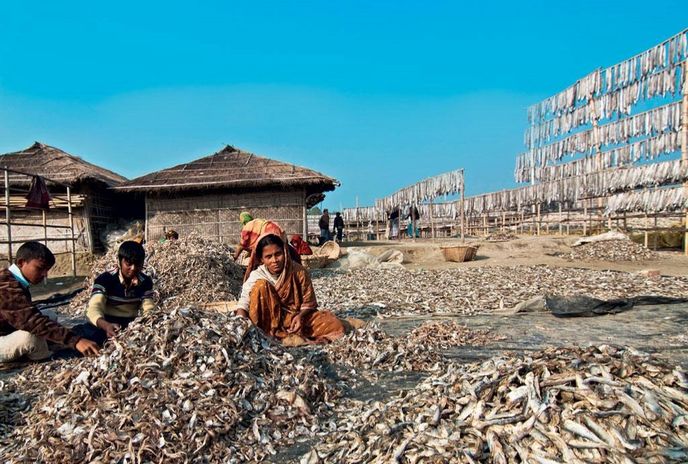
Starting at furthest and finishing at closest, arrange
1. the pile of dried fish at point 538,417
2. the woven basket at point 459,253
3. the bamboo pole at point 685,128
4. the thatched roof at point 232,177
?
1. the thatched roof at point 232,177
2. the bamboo pole at point 685,128
3. the woven basket at point 459,253
4. the pile of dried fish at point 538,417

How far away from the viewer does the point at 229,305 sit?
5180mm

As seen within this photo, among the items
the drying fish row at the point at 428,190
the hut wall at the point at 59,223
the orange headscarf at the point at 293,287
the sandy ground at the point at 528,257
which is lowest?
the sandy ground at the point at 528,257

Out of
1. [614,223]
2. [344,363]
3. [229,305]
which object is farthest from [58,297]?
[614,223]

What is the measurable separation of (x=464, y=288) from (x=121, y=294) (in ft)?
16.9

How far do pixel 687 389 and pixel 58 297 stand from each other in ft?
28.3

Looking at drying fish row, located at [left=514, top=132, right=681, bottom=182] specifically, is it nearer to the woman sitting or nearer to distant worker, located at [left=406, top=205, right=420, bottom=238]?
distant worker, located at [left=406, top=205, right=420, bottom=238]

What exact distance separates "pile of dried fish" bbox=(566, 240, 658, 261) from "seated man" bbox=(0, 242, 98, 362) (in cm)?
1170

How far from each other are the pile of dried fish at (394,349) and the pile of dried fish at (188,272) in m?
3.46

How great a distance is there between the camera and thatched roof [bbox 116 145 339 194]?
1265 cm

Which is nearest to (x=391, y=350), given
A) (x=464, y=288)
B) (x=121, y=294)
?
(x=121, y=294)

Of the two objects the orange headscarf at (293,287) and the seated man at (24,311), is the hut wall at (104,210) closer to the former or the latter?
the seated man at (24,311)

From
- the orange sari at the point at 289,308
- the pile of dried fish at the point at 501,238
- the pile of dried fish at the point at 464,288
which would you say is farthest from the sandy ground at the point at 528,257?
the orange sari at the point at 289,308

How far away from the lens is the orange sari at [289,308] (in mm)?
4004

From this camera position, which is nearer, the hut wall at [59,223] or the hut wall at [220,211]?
the hut wall at [59,223]
